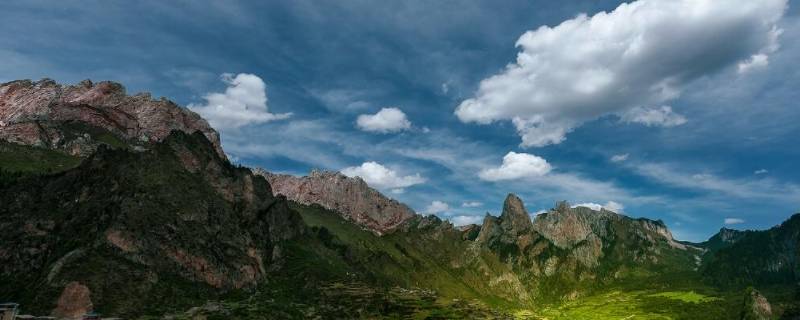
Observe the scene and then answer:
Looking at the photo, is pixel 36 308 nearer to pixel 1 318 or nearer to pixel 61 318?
pixel 61 318

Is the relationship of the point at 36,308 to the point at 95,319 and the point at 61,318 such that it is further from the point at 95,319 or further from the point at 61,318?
the point at 95,319

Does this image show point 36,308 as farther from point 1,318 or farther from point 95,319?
point 1,318

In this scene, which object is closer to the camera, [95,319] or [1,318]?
[1,318]

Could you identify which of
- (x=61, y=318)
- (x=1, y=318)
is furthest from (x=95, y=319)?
(x=1, y=318)

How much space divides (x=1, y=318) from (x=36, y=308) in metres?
60.9

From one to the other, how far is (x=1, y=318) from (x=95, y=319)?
5175cm

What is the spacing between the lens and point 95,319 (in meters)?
192

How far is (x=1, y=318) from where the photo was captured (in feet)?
470

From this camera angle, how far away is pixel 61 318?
637ft

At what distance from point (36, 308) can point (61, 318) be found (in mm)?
11643

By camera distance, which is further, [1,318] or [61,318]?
[61,318]

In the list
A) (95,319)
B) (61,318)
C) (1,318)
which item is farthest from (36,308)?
(1,318)

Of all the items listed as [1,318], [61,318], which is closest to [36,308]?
[61,318]
